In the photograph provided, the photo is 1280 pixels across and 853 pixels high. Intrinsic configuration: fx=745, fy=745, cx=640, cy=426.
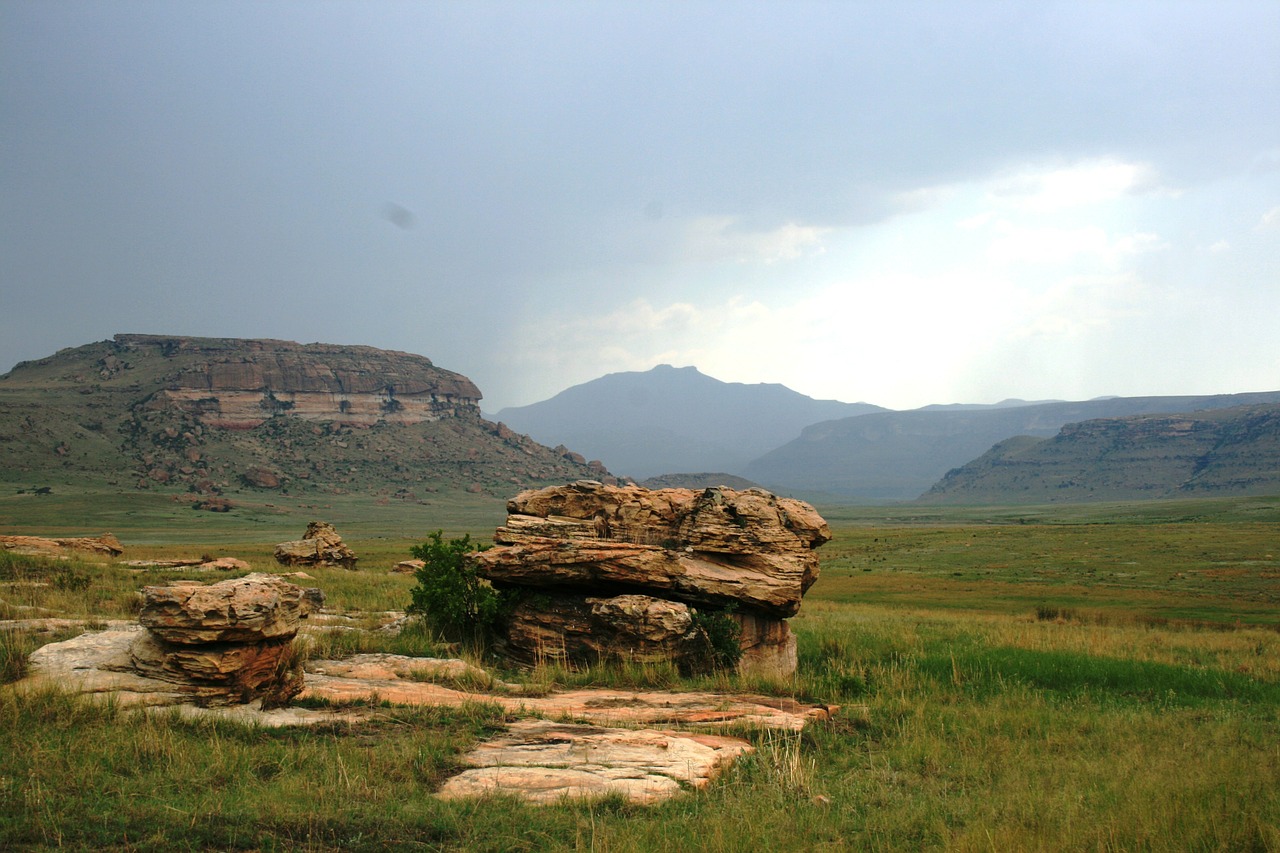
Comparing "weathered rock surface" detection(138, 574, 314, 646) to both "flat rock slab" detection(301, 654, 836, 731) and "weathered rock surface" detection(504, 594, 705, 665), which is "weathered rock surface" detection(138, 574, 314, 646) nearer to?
"flat rock slab" detection(301, 654, 836, 731)

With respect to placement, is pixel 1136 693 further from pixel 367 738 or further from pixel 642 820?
pixel 367 738

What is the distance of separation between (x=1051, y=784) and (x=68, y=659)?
1152 centimetres

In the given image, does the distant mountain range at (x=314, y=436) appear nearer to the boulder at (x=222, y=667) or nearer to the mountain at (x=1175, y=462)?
the mountain at (x=1175, y=462)

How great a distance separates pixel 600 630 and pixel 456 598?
329 cm

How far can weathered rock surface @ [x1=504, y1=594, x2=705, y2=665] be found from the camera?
13.4m

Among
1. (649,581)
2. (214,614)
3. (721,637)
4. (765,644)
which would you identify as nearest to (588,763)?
(214,614)

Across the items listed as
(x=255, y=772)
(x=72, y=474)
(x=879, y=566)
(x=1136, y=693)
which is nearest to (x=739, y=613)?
(x=1136, y=693)

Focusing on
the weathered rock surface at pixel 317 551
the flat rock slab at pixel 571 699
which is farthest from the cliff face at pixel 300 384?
the flat rock slab at pixel 571 699

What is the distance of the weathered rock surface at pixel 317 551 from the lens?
33.2m

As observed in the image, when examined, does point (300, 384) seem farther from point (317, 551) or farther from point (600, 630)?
point (600, 630)

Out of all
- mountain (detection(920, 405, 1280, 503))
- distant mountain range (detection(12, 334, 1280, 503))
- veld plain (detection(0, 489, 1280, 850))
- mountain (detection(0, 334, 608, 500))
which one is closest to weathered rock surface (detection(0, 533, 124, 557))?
veld plain (detection(0, 489, 1280, 850))

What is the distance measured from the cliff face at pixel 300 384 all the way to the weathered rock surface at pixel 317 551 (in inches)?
4865

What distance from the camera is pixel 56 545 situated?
26969 mm

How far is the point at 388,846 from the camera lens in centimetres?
568
